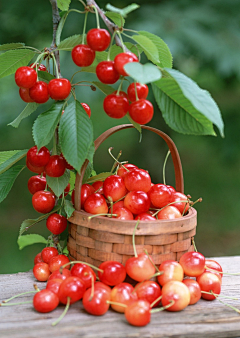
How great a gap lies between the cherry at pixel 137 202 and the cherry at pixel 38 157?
21cm

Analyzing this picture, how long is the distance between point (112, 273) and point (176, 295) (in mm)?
136

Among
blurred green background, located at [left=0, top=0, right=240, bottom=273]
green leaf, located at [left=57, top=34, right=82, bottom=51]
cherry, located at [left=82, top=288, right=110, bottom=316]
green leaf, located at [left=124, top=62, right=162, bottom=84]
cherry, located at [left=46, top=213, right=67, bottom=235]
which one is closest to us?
green leaf, located at [left=124, top=62, right=162, bottom=84]

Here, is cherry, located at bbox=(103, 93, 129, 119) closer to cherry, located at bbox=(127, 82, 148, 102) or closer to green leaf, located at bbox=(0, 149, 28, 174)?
cherry, located at bbox=(127, 82, 148, 102)

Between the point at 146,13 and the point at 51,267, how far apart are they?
45.4 inches

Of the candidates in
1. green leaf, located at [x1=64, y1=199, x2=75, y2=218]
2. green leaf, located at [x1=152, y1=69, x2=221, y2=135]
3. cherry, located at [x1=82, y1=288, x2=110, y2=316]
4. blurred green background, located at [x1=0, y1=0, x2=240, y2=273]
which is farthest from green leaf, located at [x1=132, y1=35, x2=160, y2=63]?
blurred green background, located at [x1=0, y1=0, x2=240, y2=273]

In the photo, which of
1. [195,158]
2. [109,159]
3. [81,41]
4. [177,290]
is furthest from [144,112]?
[195,158]

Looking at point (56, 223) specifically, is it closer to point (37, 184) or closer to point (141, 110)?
point (37, 184)

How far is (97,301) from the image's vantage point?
0.73m

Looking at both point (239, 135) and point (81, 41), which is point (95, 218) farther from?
point (239, 135)

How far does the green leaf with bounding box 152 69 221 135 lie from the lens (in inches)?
31.1

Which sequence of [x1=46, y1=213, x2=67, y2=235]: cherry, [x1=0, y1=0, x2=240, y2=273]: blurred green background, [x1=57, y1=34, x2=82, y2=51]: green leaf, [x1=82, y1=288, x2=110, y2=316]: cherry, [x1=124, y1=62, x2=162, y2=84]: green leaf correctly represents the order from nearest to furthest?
[x1=124, y1=62, x2=162, y2=84]: green leaf, [x1=82, y1=288, x2=110, y2=316]: cherry, [x1=57, y1=34, x2=82, y2=51]: green leaf, [x1=46, y1=213, x2=67, y2=235]: cherry, [x1=0, y1=0, x2=240, y2=273]: blurred green background

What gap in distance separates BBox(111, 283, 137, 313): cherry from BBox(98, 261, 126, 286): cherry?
25 millimetres

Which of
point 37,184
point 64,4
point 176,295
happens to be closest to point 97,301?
point 176,295

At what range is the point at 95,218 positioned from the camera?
845 mm
